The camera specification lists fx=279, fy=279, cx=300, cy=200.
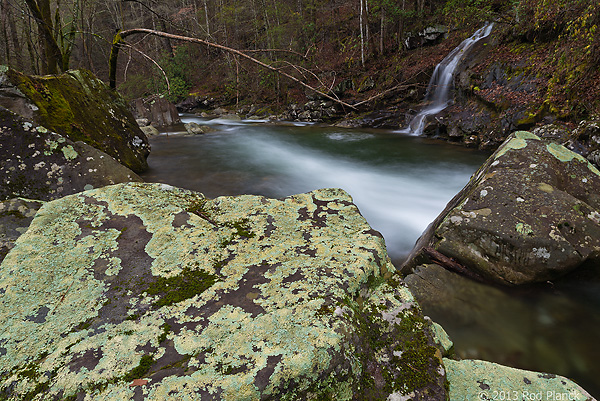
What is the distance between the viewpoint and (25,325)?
118 centimetres

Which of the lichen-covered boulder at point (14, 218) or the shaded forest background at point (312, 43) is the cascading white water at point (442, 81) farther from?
the lichen-covered boulder at point (14, 218)

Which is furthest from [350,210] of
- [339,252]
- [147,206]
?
[147,206]

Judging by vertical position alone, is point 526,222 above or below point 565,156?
below

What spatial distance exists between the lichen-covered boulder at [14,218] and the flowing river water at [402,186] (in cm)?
295

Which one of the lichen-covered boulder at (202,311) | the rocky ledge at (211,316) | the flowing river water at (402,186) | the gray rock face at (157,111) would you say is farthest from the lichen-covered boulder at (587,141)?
the gray rock face at (157,111)

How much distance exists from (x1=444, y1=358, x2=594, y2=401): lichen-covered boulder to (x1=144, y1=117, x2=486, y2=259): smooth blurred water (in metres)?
3.05

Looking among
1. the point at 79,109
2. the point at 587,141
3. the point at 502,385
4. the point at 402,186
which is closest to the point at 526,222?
the point at 502,385

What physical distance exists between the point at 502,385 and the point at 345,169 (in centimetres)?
778

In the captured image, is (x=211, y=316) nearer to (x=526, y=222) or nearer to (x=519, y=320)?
(x=519, y=320)

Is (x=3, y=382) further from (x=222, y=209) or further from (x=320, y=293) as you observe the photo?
(x=222, y=209)

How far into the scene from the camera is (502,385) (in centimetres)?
137

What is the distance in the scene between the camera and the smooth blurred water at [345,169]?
239 inches

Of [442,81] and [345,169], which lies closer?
[345,169]

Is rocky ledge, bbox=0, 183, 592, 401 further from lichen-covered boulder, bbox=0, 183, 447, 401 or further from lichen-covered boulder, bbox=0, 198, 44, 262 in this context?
lichen-covered boulder, bbox=0, 198, 44, 262
